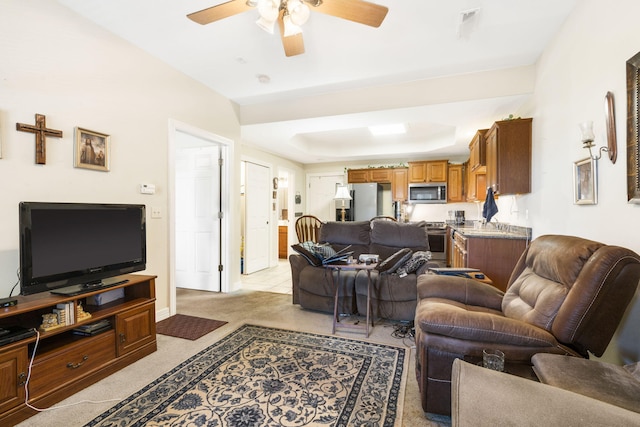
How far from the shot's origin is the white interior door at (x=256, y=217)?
505 cm

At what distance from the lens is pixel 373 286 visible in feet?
9.80

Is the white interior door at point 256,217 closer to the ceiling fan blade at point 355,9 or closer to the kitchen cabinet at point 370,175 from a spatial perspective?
the kitchen cabinet at point 370,175

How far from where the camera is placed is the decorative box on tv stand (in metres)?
2.14

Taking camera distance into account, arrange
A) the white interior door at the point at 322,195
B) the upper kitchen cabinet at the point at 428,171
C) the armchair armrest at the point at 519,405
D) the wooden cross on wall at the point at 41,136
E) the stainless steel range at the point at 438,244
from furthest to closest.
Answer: the white interior door at the point at 322,195
the upper kitchen cabinet at the point at 428,171
the stainless steel range at the point at 438,244
the wooden cross on wall at the point at 41,136
the armchair armrest at the point at 519,405

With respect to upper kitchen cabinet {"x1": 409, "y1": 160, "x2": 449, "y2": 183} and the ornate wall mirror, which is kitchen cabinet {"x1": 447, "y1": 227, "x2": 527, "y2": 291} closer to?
the ornate wall mirror

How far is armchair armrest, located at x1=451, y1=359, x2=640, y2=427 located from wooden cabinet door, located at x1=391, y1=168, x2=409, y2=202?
5.77 meters

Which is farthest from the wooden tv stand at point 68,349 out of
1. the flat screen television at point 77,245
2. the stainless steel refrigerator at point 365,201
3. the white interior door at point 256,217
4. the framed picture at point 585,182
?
the stainless steel refrigerator at point 365,201

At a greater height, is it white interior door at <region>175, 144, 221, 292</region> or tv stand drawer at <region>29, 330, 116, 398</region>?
white interior door at <region>175, 144, 221, 292</region>

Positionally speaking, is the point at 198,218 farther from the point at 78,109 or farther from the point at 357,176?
the point at 357,176

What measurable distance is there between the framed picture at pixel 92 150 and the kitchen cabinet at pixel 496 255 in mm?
3561

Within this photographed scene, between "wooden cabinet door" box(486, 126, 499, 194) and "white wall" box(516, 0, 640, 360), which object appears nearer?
"white wall" box(516, 0, 640, 360)

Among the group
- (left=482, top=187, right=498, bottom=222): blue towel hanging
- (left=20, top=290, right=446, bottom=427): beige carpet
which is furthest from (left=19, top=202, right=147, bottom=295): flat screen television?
(left=482, top=187, right=498, bottom=222): blue towel hanging

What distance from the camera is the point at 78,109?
225 centimetres

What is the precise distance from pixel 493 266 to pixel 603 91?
1.86 m
